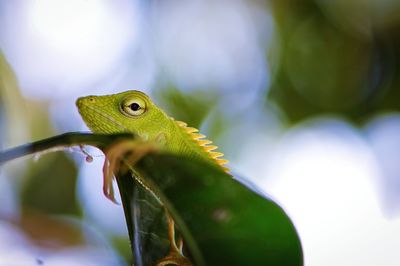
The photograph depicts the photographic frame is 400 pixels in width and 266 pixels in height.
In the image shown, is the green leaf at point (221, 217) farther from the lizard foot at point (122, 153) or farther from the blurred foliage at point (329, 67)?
the blurred foliage at point (329, 67)

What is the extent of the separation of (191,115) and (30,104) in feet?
2.97

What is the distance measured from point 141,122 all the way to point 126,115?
0.04 m

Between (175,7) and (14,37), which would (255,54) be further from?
(14,37)

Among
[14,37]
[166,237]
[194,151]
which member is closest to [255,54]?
[14,37]

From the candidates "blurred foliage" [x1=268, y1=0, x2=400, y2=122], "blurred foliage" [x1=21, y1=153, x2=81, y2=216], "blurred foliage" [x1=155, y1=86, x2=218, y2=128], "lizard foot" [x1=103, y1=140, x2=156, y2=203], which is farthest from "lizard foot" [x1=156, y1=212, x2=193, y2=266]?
"blurred foliage" [x1=268, y1=0, x2=400, y2=122]

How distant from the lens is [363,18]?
148 inches

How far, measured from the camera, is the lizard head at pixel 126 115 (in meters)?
1.44

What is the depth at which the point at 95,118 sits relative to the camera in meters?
1.47

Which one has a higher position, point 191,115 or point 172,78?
point 172,78

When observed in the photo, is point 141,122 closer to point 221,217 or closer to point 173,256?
point 173,256

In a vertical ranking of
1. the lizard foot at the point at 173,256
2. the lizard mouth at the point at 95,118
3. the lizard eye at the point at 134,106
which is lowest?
the lizard foot at the point at 173,256

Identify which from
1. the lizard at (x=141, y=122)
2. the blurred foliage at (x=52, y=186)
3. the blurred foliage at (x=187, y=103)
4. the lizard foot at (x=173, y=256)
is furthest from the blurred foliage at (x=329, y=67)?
the lizard foot at (x=173, y=256)

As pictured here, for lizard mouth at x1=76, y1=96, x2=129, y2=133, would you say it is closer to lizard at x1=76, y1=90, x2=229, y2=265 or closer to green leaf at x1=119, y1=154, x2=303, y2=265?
lizard at x1=76, y1=90, x2=229, y2=265

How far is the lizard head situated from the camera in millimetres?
1438
